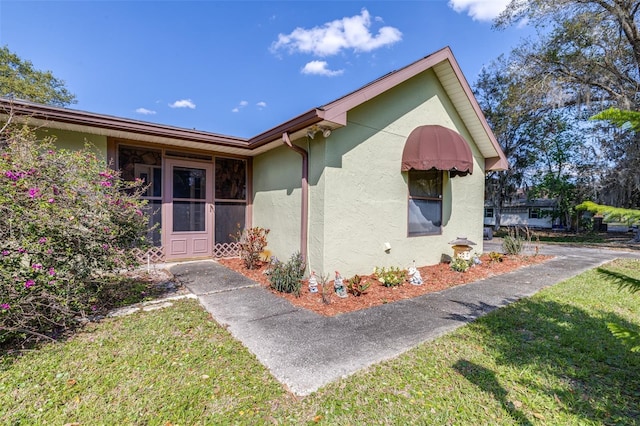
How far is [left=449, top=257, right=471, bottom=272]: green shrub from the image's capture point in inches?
281

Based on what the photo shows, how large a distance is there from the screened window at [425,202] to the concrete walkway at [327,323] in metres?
1.89

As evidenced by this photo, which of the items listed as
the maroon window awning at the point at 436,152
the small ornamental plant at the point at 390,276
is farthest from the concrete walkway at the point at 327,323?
the maroon window awning at the point at 436,152

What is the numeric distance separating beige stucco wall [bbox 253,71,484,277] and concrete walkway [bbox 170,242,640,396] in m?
1.49

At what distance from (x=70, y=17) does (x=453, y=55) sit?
1076cm

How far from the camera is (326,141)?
568 cm

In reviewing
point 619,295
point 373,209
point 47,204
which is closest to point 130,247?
point 47,204

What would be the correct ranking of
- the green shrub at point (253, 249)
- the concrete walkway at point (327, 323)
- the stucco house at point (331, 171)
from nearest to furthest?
the concrete walkway at point (327, 323)
the stucco house at point (331, 171)
the green shrub at point (253, 249)

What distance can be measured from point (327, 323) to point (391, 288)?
2250 mm

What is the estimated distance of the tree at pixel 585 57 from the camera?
39.5 feet

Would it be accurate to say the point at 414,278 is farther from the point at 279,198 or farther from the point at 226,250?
the point at 226,250

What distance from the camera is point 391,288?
5770 mm

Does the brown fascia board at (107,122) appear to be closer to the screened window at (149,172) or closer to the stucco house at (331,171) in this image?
the stucco house at (331,171)

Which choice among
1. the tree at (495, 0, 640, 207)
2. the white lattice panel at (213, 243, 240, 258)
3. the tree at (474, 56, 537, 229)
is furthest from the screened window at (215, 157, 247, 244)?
the tree at (474, 56, 537, 229)

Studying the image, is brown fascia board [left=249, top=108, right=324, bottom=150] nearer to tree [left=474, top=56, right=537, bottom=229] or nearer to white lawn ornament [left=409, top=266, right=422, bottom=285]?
white lawn ornament [left=409, top=266, right=422, bottom=285]
